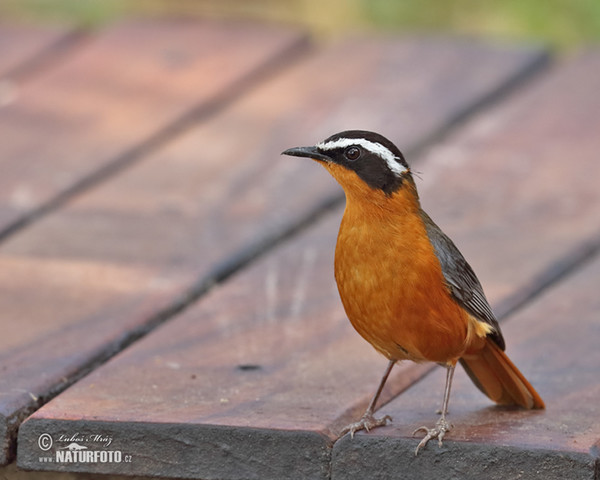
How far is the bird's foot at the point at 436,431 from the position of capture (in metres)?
3.09

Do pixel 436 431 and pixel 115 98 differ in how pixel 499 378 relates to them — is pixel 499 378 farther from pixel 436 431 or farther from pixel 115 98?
pixel 115 98

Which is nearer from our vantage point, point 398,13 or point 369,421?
point 369,421

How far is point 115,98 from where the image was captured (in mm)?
6324

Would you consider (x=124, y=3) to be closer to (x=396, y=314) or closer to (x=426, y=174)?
(x=426, y=174)

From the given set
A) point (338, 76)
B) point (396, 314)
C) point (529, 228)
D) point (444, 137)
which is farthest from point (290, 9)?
point (396, 314)

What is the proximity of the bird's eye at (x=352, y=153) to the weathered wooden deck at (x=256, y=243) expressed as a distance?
626 millimetres

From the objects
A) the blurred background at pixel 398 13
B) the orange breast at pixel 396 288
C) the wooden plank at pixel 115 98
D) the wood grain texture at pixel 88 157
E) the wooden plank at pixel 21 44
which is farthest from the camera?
the blurred background at pixel 398 13

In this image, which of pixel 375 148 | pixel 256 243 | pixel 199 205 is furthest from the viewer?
pixel 199 205

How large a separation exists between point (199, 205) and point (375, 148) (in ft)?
5.71

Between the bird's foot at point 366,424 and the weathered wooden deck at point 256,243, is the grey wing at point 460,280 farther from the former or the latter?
the bird's foot at point 366,424

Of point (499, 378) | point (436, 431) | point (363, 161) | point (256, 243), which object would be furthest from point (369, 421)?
point (256, 243)

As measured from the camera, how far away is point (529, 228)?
494cm

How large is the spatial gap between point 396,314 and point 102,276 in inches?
55.1
